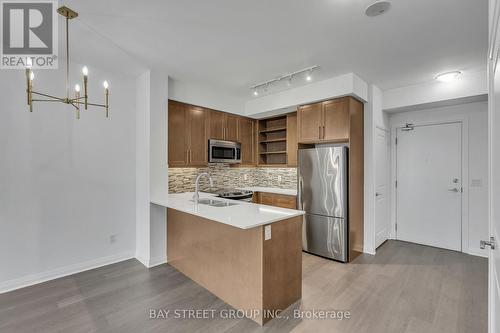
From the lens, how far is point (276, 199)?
4.23 meters

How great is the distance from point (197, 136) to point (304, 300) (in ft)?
9.15

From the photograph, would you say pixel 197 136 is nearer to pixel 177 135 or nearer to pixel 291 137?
pixel 177 135

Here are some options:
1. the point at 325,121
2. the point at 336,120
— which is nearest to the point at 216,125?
the point at 325,121

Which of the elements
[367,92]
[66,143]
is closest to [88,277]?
[66,143]

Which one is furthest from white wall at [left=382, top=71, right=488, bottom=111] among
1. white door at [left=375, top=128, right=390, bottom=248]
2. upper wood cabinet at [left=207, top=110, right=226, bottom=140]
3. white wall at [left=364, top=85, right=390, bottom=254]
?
upper wood cabinet at [left=207, top=110, right=226, bottom=140]

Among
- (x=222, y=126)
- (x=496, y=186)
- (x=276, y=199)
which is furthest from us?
(x=222, y=126)

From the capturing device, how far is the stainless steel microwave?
407 centimetres

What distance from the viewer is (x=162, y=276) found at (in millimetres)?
2955

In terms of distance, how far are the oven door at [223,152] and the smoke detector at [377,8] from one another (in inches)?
111

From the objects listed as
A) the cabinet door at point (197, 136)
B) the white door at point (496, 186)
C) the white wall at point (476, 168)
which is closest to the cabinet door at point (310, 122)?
the cabinet door at point (197, 136)

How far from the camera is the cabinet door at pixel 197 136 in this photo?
3857 mm

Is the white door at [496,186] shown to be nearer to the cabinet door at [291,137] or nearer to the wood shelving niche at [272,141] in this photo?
the cabinet door at [291,137]

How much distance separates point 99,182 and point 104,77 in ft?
4.71

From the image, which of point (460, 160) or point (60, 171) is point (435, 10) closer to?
point (460, 160)
